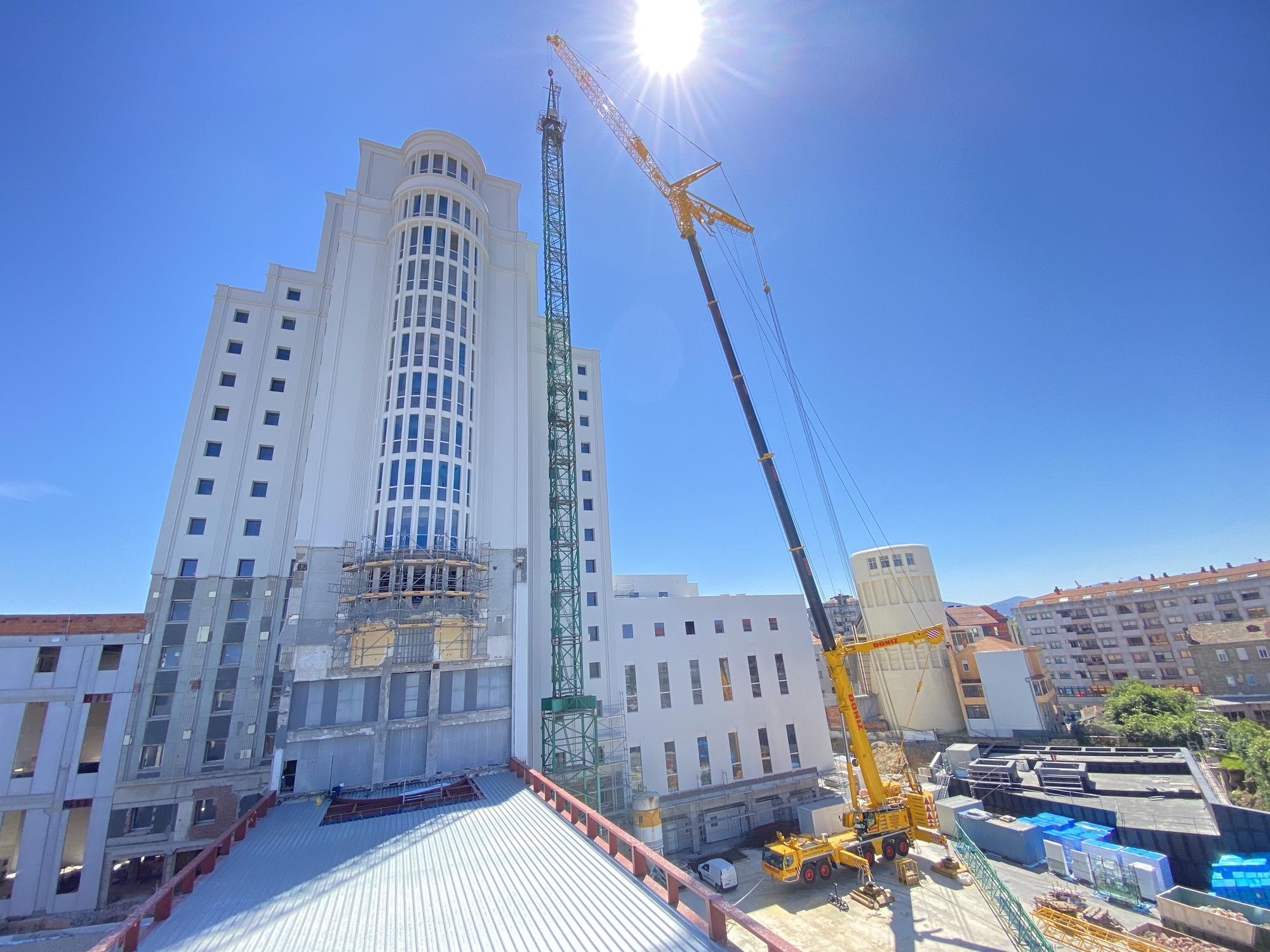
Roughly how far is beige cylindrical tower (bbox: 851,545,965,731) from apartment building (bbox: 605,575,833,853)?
67.7 feet

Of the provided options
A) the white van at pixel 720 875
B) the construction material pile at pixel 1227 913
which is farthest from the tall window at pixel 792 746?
the construction material pile at pixel 1227 913

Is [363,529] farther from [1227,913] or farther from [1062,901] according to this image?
[1227,913]

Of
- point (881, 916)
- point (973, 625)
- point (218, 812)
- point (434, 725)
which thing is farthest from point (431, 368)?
point (973, 625)

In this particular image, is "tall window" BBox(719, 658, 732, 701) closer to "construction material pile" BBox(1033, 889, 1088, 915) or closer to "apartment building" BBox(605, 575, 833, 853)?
"apartment building" BBox(605, 575, 833, 853)

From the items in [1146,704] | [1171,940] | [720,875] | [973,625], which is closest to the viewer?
[1171,940]

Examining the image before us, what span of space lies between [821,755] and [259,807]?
39514 millimetres

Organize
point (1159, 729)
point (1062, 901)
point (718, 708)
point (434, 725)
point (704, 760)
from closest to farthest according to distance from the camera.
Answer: point (1062, 901), point (434, 725), point (704, 760), point (718, 708), point (1159, 729)

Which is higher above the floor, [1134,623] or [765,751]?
[1134,623]

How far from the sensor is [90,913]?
90.1ft

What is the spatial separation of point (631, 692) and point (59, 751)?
1324 inches

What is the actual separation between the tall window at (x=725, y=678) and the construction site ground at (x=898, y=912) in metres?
13.1

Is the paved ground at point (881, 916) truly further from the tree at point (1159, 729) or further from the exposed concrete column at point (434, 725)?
the tree at point (1159, 729)

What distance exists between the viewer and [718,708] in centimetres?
4072

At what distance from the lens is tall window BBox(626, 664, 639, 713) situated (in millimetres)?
38844
